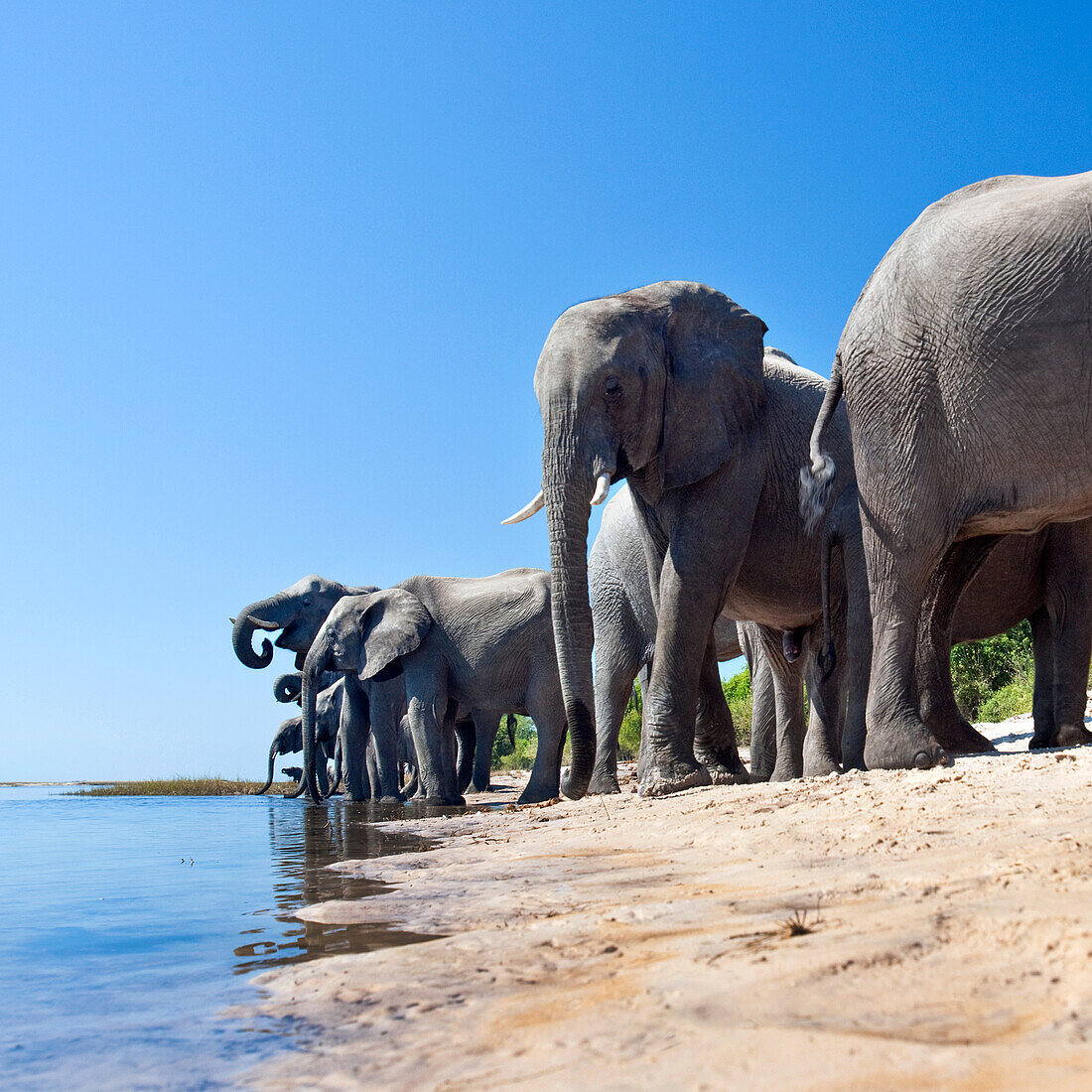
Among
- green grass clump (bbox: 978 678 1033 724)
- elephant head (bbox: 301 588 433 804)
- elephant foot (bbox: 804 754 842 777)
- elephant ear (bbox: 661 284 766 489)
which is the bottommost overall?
elephant foot (bbox: 804 754 842 777)

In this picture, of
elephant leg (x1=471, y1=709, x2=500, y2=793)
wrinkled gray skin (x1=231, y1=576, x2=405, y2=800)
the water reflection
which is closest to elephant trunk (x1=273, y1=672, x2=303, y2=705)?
wrinkled gray skin (x1=231, y1=576, x2=405, y2=800)

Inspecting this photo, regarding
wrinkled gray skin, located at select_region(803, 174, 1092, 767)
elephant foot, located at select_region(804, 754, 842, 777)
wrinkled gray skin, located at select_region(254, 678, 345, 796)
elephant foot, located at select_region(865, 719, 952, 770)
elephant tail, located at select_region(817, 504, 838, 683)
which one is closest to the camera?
wrinkled gray skin, located at select_region(803, 174, 1092, 767)

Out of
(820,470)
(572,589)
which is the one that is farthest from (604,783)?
(820,470)

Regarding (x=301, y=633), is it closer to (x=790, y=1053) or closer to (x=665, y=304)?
(x=665, y=304)

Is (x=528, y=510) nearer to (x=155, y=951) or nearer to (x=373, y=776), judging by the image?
(x=155, y=951)

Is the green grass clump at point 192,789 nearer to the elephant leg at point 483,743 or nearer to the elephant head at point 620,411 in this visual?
the elephant leg at point 483,743

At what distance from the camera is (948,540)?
618 cm

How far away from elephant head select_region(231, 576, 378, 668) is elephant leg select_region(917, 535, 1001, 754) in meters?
17.0

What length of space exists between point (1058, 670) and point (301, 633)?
17943mm

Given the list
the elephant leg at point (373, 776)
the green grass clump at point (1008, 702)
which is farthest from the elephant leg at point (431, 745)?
the green grass clump at point (1008, 702)

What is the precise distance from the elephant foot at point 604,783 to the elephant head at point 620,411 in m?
1.90

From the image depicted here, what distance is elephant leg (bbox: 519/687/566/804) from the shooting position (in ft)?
42.8

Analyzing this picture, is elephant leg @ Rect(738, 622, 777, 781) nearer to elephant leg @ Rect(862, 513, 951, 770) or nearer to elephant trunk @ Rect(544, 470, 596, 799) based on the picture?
elephant trunk @ Rect(544, 470, 596, 799)

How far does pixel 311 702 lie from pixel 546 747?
23.6 feet
